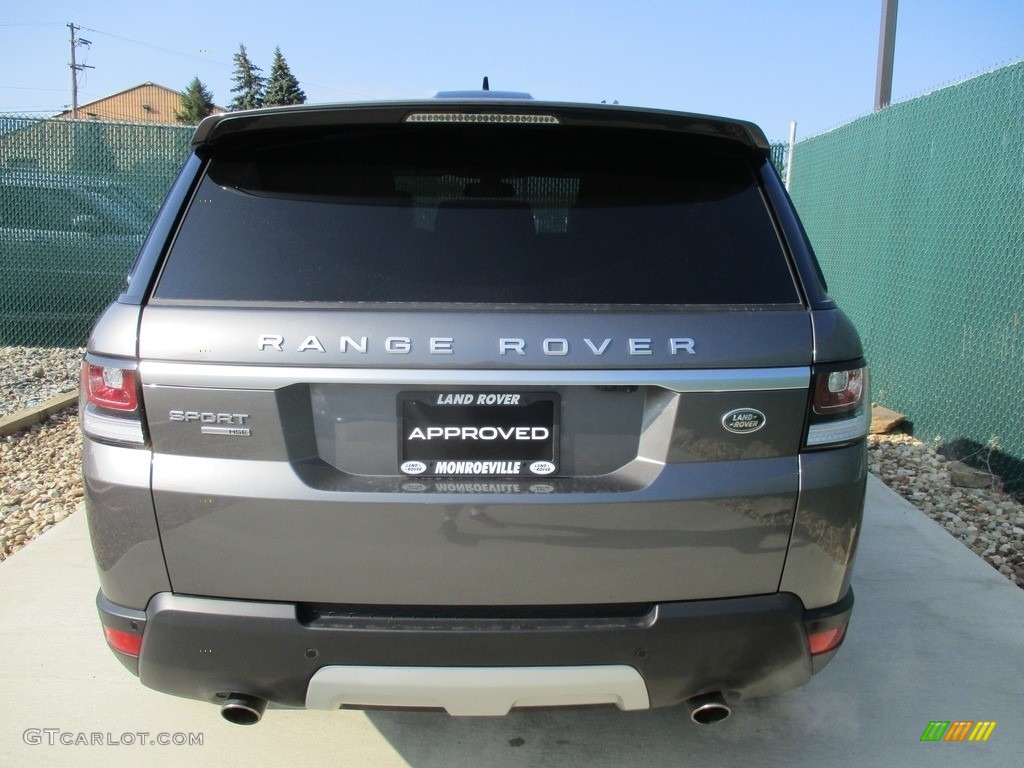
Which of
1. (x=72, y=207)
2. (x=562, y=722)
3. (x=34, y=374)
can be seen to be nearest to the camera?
(x=562, y=722)

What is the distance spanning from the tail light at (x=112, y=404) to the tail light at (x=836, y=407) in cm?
163

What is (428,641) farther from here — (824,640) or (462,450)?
(824,640)

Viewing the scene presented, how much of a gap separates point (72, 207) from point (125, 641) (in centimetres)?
768

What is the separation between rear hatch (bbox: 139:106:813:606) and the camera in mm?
1892

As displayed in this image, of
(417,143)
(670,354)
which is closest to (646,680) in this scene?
(670,354)

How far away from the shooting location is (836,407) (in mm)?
2006

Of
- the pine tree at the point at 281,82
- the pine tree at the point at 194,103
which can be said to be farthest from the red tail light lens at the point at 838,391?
the pine tree at the point at 194,103

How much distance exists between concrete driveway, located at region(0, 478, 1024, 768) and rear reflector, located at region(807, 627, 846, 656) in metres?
0.68

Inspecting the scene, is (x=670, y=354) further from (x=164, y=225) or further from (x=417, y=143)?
(x=164, y=225)

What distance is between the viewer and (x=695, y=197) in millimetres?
2156

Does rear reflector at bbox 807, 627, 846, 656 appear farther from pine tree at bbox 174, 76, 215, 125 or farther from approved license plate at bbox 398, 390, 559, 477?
pine tree at bbox 174, 76, 215, 125

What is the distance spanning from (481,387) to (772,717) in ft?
5.76

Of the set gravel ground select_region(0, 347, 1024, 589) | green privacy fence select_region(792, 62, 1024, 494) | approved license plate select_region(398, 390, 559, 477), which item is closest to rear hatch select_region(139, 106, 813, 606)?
approved license plate select_region(398, 390, 559, 477)

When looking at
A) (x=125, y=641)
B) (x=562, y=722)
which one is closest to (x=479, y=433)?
(x=125, y=641)
